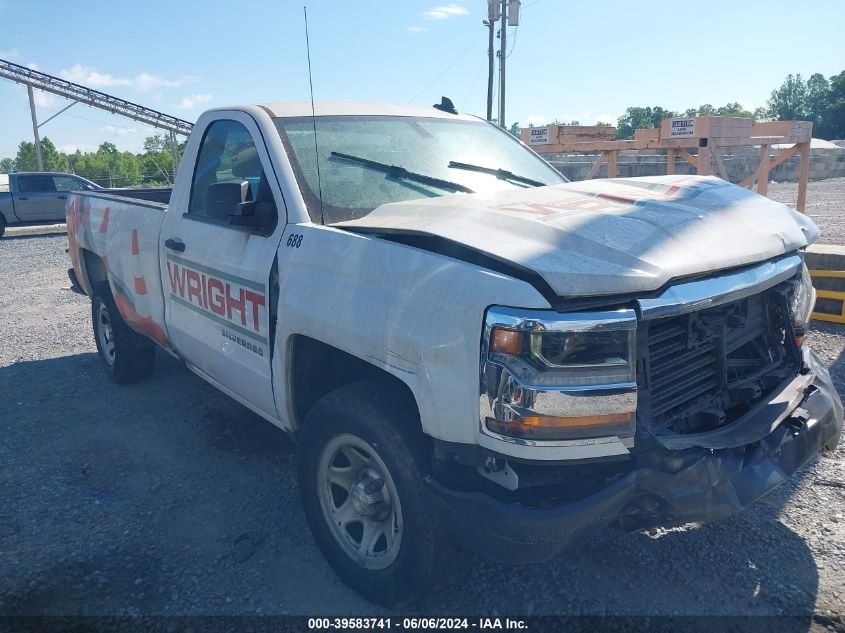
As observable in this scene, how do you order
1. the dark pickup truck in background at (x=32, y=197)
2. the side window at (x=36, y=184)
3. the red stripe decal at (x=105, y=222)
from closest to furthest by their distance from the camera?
the red stripe decal at (x=105, y=222)
the dark pickup truck in background at (x=32, y=197)
the side window at (x=36, y=184)

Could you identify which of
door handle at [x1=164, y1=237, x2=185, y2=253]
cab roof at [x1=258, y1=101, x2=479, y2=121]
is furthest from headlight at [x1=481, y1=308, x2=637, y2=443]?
door handle at [x1=164, y1=237, x2=185, y2=253]

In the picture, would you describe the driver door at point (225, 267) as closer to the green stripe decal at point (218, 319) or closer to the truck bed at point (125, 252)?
the green stripe decal at point (218, 319)

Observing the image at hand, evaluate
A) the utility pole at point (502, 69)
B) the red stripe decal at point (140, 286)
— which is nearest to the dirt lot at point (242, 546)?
the red stripe decal at point (140, 286)

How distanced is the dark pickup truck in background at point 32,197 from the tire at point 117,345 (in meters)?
13.3

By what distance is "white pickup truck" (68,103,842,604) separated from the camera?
2.17 m

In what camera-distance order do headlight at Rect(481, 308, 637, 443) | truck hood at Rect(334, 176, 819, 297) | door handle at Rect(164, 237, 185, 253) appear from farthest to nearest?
door handle at Rect(164, 237, 185, 253), truck hood at Rect(334, 176, 819, 297), headlight at Rect(481, 308, 637, 443)

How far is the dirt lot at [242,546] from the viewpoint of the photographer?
111 inches

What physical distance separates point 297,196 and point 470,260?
1131 mm

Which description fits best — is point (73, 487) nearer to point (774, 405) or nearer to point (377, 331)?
point (377, 331)

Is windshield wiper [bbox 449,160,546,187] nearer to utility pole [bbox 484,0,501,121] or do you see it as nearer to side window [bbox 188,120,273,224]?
side window [bbox 188,120,273,224]

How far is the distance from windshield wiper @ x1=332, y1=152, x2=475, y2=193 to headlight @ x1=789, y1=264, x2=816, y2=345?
1584 mm

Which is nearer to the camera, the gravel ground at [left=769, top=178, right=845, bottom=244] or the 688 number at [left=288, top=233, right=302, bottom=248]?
the 688 number at [left=288, top=233, right=302, bottom=248]

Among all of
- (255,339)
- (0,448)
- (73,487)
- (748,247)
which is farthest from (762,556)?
(0,448)

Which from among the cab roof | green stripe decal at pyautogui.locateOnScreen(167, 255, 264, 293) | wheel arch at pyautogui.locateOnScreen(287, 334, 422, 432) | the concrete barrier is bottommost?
the concrete barrier
